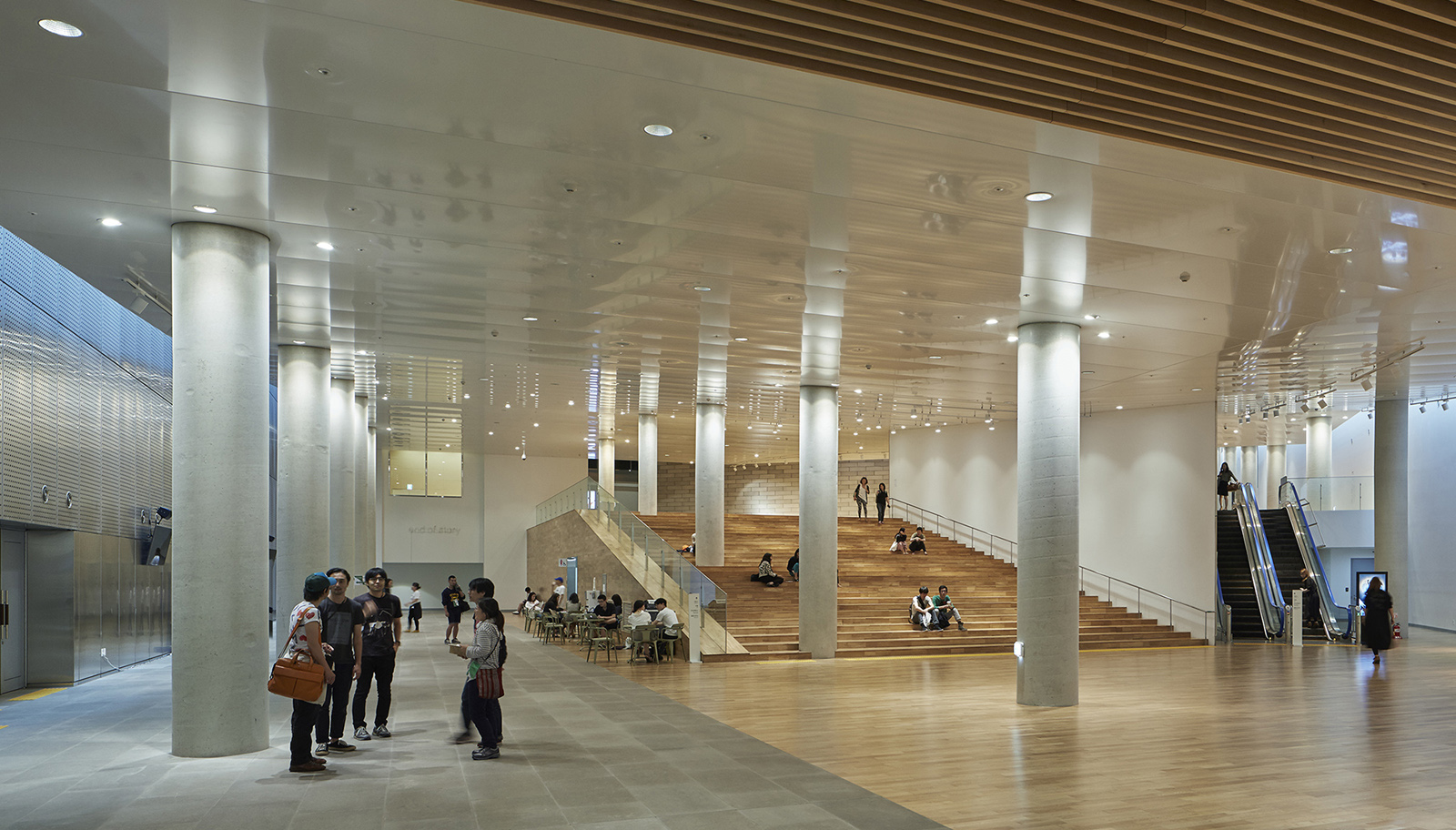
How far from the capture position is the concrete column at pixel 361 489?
21.6 metres

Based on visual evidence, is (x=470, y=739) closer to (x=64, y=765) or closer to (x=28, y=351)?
(x=64, y=765)

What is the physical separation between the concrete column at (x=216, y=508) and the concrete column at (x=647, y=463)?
Result: 57.3ft

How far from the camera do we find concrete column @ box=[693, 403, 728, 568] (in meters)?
23.2

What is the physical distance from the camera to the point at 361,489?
76.2ft

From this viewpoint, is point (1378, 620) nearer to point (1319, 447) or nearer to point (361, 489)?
point (1319, 447)

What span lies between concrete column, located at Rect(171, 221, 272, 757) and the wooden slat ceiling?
5007 millimetres

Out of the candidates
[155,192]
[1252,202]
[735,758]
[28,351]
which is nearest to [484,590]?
[735,758]

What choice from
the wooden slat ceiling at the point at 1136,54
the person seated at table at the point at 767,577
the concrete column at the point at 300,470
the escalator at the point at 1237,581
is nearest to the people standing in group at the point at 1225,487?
the escalator at the point at 1237,581

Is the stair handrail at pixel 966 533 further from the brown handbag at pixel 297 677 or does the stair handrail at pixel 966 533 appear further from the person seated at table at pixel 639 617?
the brown handbag at pixel 297 677

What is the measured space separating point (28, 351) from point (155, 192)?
242 inches

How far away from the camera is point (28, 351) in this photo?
12.6 m

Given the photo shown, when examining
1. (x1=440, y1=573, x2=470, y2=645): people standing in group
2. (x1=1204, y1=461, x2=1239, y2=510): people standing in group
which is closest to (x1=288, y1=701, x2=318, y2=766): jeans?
(x1=440, y1=573, x2=470, y2=645): people standing in group

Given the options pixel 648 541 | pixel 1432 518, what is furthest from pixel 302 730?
pixel 1432 518

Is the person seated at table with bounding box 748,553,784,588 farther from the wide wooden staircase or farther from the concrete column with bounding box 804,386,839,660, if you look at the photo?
the concrete column with bounding box 804,386,839,660
